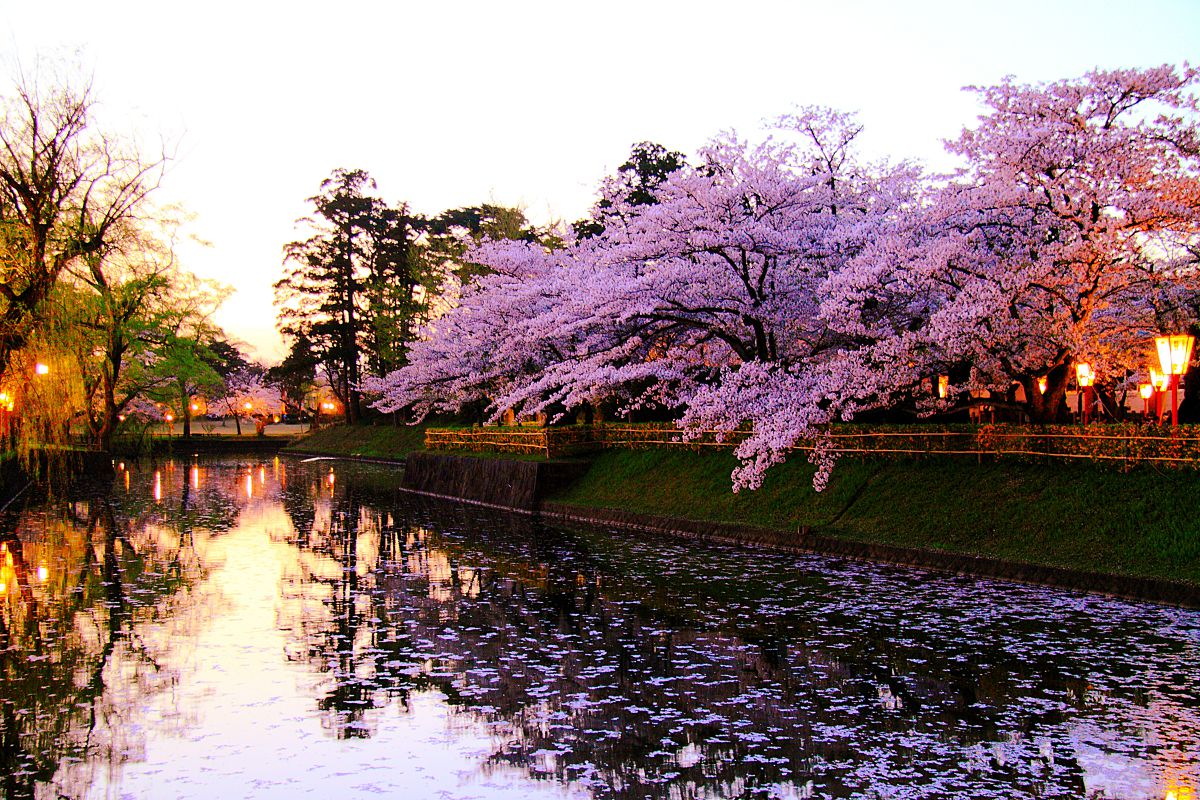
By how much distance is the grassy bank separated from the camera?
1470 centimetres

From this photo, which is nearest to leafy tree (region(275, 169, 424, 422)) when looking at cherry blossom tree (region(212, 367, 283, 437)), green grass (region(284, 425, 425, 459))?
green grass (region(284, 425, 425, 459))

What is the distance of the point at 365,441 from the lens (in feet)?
234

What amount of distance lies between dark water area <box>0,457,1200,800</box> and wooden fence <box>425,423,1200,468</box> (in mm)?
3436

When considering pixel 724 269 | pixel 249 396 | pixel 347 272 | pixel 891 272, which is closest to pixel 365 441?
pixel 347 272

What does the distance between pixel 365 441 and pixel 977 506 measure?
5803 centimetres

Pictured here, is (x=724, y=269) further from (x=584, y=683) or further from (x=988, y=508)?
(x=584, y=683)

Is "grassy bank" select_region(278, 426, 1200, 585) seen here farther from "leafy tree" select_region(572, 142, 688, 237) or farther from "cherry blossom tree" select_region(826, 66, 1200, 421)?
"leafy tree" select_region(572, 142, 688, 237)

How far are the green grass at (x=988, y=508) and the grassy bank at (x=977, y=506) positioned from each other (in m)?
0.02

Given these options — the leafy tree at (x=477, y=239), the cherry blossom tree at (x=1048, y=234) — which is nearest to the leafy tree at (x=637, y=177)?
the leafy tree at (x=477, y=239)

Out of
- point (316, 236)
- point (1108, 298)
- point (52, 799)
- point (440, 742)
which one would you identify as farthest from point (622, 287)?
point (316, 236)

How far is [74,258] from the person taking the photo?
83.7 feet

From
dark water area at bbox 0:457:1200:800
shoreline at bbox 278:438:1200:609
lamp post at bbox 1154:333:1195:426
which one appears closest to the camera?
dark water area at bbox 0:457:1200:800

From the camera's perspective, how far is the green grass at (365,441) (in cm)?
6506

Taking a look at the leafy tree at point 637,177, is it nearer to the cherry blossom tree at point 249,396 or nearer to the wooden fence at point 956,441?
the wooden fence at point 956,441
